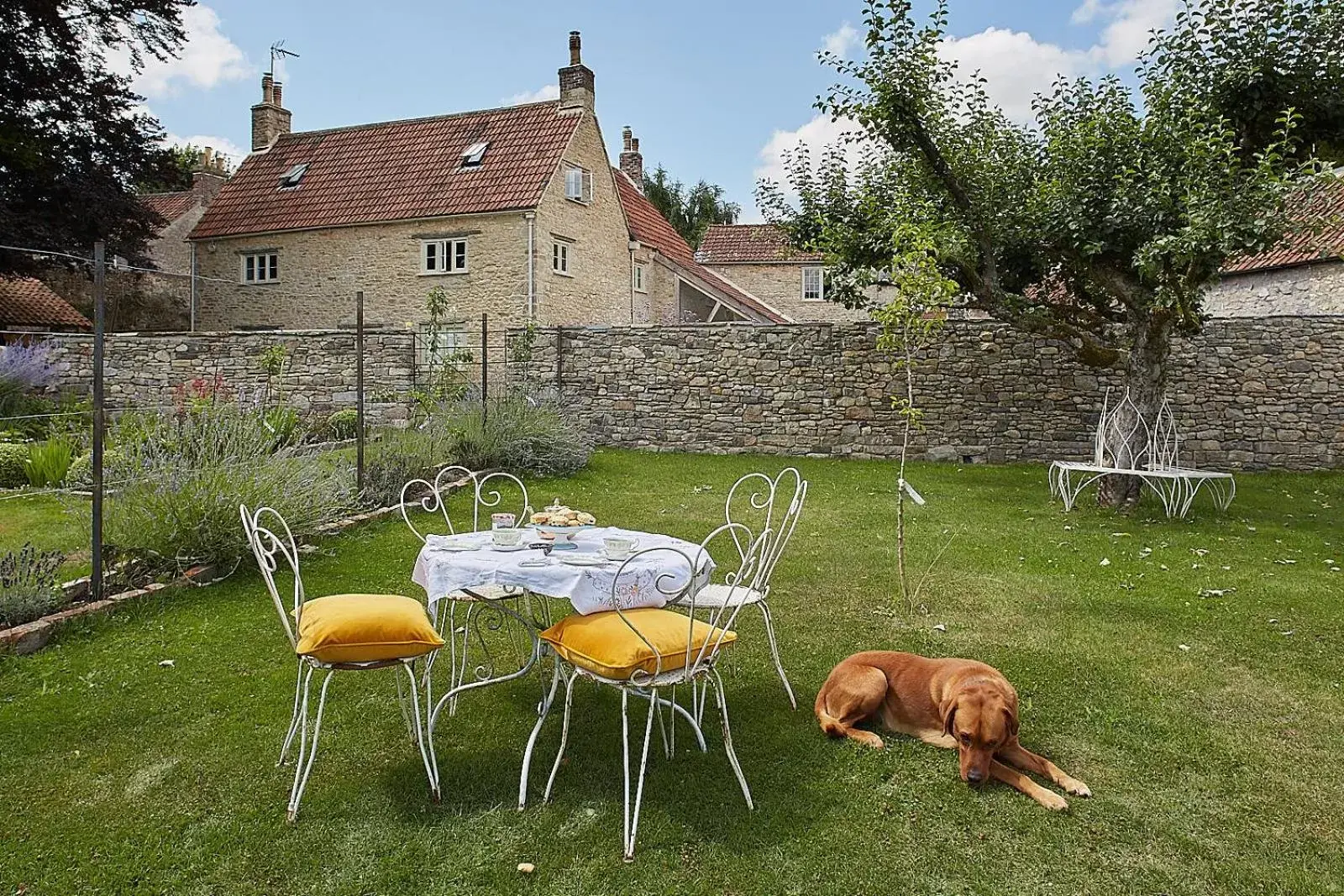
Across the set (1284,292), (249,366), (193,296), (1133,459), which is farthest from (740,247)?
(1133,459)

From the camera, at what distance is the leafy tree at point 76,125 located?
1608cm

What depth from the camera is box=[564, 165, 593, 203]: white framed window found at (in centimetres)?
1988

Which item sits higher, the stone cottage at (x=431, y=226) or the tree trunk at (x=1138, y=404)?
the stone cottage at (x=431, y=226)

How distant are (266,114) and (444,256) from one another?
25.9 ft

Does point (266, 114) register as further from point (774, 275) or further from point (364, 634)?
point (364, 634)

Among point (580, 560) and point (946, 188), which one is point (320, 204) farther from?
point (580, 560)

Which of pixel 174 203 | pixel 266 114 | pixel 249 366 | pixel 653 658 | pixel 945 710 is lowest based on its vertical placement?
pixel 945 710

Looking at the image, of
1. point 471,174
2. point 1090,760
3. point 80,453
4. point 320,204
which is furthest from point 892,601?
point 320,204

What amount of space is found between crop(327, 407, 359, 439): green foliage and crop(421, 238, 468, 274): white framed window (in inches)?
249

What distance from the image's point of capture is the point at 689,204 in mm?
41562

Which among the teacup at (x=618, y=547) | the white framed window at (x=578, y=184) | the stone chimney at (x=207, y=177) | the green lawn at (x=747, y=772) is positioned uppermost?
the stone chimney at (x=207, y=177)

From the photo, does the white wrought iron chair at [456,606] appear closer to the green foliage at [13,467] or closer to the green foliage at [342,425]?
the green foliage at [13,467]

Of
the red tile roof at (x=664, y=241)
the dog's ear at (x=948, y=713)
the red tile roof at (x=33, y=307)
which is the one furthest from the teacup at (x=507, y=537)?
the red tile roof at (x=33, y=307)

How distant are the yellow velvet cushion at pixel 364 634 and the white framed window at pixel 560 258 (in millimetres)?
16654
